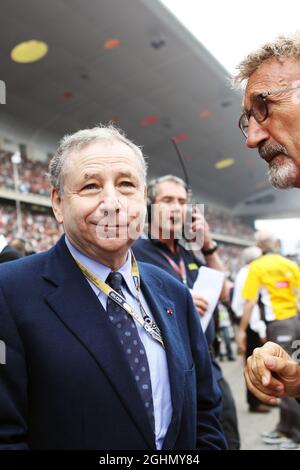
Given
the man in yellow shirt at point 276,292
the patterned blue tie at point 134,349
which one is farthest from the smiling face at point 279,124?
the man in yellow shirt at point 276,292

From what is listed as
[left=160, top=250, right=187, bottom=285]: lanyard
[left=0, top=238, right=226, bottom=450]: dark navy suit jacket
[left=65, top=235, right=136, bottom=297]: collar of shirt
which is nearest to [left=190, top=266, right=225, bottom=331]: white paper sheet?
[left=160, top=250, right=187, bottom=285]: lanyard

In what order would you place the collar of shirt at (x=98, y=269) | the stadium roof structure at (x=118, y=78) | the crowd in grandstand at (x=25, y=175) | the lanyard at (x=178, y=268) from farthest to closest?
the crowd in grandstand at (x=25, y=175), the stadium roof structure at (x=118, y=78), the lanyard at (x=178, y=268), the collar of shirt at (x=98, y=269)

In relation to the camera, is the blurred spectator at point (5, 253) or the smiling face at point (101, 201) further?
the blurred spectator at point (5, 253)

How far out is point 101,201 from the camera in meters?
1.41

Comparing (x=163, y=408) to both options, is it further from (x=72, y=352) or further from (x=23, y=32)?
(x=23, y=32)

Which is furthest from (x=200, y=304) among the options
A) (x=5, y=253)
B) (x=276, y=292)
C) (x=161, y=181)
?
(x=276, y=292)

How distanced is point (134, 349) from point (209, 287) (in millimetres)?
1293

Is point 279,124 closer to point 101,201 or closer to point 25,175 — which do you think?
point 101,201

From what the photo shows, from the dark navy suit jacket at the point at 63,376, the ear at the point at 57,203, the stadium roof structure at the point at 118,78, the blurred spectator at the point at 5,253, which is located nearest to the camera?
the dark navy suit jacket at the point at 63,376

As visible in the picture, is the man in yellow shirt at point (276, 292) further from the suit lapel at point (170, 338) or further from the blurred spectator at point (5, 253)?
A: the suit lapel at point (170, 338)

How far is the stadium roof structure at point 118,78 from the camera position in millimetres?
10023

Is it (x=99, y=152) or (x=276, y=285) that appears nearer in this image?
(x=99, y=152)

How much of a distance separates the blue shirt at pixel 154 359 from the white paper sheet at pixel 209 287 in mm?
1122

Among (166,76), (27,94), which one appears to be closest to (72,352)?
(27,94)
